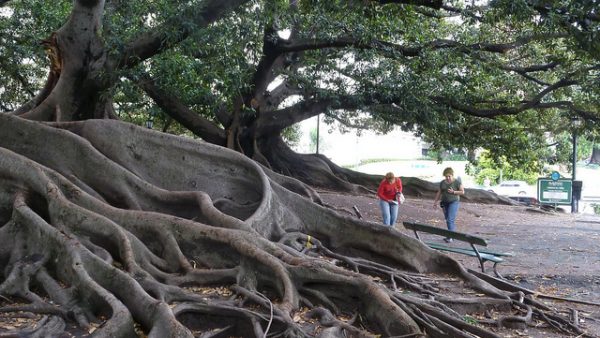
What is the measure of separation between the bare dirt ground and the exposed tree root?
1388 millimetres

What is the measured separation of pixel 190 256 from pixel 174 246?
20cm

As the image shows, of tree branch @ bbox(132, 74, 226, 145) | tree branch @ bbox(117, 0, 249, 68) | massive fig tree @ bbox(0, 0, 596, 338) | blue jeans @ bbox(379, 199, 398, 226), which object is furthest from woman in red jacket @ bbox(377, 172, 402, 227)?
tree branch @ bbox(132, 74, 226, 145)

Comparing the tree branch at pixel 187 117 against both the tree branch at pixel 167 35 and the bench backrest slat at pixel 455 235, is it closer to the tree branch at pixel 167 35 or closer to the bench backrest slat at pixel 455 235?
the tree branch at pixel 167 35

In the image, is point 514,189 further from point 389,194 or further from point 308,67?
point 389,194

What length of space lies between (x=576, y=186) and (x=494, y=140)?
5715 millimetres

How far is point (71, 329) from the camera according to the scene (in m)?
4.53

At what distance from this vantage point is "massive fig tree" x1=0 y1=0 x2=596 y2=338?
4.79 meters

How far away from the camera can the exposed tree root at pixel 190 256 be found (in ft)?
15.6

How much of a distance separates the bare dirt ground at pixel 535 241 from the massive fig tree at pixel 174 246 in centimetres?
136

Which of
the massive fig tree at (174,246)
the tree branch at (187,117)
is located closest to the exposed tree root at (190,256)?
the massive fig tree at (174,246)

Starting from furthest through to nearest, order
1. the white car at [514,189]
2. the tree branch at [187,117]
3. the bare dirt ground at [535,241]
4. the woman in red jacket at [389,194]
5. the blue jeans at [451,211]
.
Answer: the white car at [514,189] < the tree branch at [187,117] < the blue jeans at [451,211] < the woman in red jacket at [389,194] < the bare dirt ground at [535,241]

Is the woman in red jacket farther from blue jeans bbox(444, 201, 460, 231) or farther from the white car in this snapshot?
the white car

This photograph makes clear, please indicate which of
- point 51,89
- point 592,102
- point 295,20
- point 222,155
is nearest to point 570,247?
point 592,102

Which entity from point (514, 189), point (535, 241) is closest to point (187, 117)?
point (535, 241)
